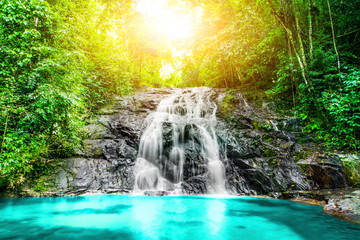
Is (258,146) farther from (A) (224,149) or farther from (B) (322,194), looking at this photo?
(B) (322,194)

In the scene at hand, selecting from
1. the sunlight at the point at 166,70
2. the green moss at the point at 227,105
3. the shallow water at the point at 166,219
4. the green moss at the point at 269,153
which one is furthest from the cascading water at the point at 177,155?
the sunlight at the point at 166,70

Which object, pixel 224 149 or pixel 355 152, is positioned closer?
pixel 355 152

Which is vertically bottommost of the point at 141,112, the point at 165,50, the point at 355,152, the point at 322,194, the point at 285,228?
the point at 285,228

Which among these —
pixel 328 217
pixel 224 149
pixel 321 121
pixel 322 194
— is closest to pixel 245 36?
pixel 321 121

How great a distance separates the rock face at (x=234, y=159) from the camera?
6.38 m

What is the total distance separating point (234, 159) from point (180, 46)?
11.0 m

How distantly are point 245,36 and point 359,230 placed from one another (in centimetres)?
975

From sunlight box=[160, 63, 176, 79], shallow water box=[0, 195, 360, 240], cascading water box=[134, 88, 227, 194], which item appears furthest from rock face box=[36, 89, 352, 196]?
sunlight box=[160, 63, 176, 79]

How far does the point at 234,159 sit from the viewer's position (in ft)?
25.0

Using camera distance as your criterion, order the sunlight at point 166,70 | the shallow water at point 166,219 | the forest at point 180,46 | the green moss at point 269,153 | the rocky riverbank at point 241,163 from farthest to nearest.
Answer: the sunlight at point 166,70
the green moss at point 269,153
the rocky riverbank at point 241,163
the forest at point 180,46
the shallow water at point 166,219

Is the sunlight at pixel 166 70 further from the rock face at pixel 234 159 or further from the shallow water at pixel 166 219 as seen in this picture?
the shallow water at pixel 166 219

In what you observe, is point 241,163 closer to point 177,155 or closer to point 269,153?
point 269,153

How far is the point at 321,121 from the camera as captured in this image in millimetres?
8281

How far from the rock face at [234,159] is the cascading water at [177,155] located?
127 millimetres
